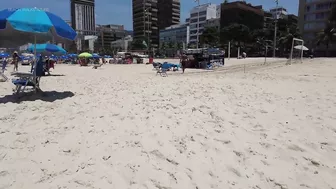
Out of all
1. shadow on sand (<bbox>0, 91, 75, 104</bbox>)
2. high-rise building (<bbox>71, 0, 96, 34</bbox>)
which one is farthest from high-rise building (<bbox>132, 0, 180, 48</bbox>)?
shadow on sand (<bbox>0, 91, 75, 104</bbox>)

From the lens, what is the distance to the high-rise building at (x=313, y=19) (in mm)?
64363

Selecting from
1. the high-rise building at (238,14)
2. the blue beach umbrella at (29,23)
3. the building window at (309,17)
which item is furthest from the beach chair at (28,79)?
the high-rise building at (238,14)

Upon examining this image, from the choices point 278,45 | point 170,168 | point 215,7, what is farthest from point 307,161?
point 215,7

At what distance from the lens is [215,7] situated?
379ft

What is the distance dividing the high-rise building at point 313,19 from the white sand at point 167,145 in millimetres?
69185

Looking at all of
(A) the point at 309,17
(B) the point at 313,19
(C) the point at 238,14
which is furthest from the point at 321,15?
(C) the point at 238,14

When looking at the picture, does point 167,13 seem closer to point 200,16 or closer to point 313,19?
point 200,16

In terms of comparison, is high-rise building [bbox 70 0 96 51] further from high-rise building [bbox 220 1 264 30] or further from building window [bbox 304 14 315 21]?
building window [bbox 304 14 315 21]

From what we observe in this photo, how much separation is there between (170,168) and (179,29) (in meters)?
123

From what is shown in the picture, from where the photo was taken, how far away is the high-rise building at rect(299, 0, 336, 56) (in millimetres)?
64363

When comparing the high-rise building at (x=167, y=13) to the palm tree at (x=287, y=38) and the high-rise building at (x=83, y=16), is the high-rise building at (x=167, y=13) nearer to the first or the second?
the high-rise building at (x=83, y=16)

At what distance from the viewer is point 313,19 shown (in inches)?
2667

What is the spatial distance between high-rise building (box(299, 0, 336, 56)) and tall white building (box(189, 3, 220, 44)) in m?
45.5

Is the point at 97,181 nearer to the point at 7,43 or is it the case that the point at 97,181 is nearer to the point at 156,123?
the point at 156,123
